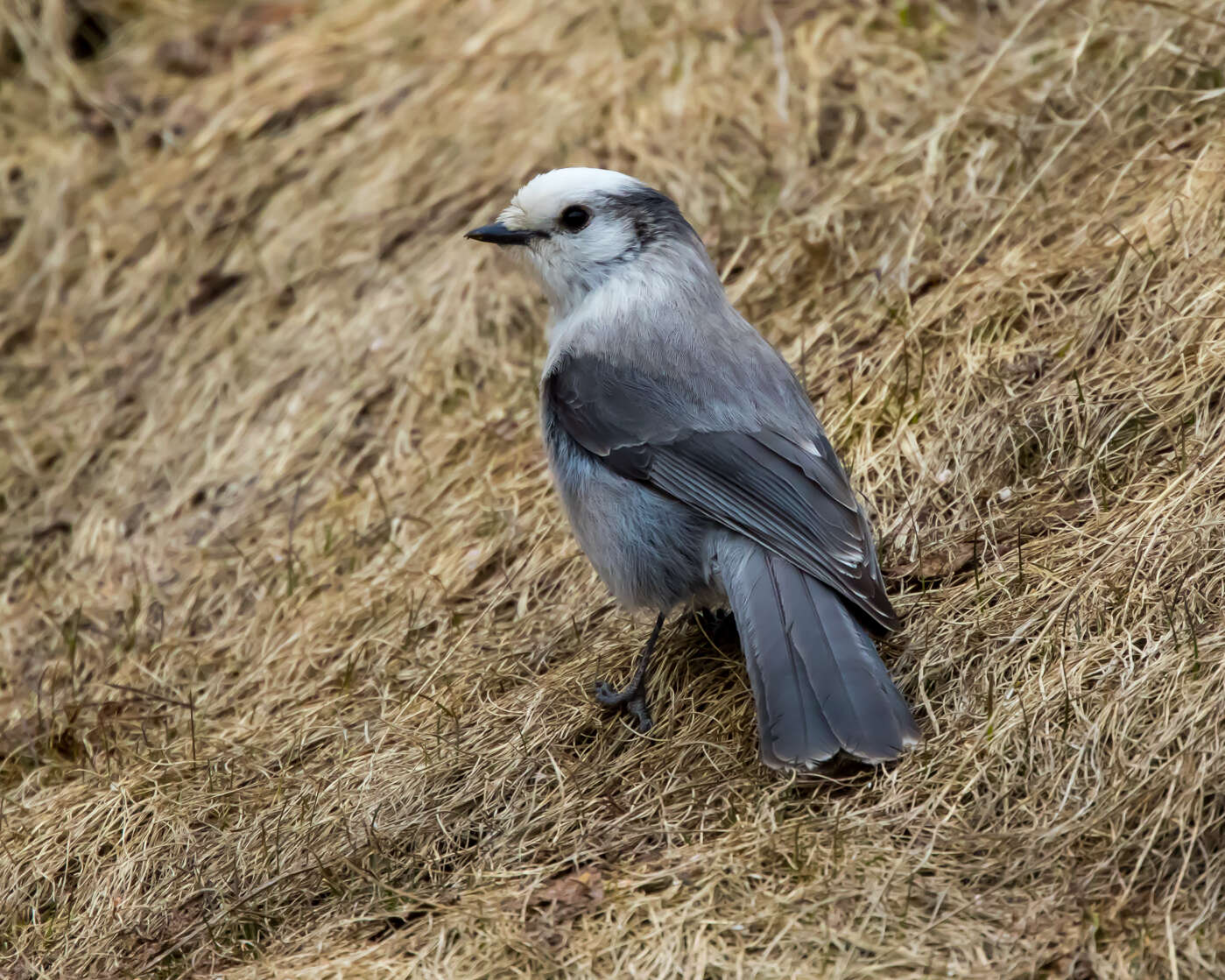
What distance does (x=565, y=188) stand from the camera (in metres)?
4.60

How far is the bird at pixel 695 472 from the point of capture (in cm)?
365

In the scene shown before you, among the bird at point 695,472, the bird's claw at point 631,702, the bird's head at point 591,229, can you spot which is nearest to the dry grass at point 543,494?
the bird's claw at point 631,702

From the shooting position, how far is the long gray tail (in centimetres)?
353

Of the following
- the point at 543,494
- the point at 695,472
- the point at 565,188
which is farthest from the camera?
the point at 543,494

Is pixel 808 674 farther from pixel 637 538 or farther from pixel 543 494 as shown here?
pixel 543 494

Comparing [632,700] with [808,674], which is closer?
[808,674]

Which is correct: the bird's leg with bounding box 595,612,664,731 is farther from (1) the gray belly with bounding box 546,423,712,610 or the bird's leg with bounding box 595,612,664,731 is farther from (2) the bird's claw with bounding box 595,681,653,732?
(1) the gray belly with bounding box 546,423,712,610

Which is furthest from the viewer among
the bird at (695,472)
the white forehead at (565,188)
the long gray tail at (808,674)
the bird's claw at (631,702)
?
the white forehead at (565,188)

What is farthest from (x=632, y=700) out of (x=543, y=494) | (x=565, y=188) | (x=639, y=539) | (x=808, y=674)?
(x=565, y=188)

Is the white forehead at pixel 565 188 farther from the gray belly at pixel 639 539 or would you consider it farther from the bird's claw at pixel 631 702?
the bird's claw at pixel 631 702

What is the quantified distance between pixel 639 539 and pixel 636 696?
47 centimetres

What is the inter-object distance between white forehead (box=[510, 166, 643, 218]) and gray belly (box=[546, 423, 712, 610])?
0.88m

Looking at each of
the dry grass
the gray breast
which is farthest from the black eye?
the dry grass

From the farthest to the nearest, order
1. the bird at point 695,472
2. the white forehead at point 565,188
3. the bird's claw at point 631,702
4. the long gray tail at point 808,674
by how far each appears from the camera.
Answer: the white forehead at point 565,188 < the bird's claw at point 631,702 < the bird at point 695,472 < the long gray tail at point 808,674
